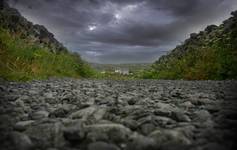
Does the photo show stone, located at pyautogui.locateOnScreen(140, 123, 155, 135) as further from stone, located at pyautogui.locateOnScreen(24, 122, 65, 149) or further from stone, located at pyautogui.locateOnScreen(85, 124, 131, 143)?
stone, located at pyautogui.locateOnScreen(24, 122, 65, 149)

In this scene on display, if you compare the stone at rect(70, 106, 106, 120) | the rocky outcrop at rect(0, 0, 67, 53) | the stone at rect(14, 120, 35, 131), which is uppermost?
the rocky outcrop at rect(0, 0, 67, 53)

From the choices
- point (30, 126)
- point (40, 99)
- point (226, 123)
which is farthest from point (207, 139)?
point (40, 99)

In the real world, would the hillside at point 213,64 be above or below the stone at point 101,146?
Result: above

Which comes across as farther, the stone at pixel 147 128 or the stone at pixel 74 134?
the stone at pixel 147 128

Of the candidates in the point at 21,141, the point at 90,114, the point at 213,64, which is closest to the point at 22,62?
the point at 213,64

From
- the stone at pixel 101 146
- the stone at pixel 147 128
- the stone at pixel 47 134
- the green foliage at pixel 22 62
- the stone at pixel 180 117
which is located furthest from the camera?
the green foliage at pixel 22 62

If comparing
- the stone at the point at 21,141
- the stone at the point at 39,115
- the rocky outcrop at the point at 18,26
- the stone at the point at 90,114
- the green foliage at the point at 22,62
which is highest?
the rocky outcrop at the point at 18,26

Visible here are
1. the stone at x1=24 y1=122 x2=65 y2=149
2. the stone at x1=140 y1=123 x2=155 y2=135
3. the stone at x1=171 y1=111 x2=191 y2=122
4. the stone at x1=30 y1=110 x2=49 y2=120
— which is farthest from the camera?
the stone at x1=30 y1=110 x2=49 y2=120

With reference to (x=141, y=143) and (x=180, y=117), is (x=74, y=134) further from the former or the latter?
(x=180, y=117)

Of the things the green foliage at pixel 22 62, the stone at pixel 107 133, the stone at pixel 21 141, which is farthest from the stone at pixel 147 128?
A: the green foliage at pixel 22 62

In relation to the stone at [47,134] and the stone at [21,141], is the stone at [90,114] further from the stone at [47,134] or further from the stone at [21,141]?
A: the stone at [21,141]

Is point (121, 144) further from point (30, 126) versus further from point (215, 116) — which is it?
point (215, 116)

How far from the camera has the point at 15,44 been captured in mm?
9312

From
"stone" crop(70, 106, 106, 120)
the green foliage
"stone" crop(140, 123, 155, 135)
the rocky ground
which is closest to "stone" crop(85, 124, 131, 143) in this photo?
the rocky ground
